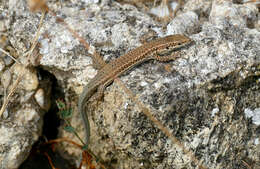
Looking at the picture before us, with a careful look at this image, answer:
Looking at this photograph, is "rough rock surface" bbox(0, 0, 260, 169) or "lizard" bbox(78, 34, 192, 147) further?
"lizard" bbox(78, 34, 192, 147)

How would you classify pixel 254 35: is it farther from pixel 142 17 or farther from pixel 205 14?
pixel 142 17

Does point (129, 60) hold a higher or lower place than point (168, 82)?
higher

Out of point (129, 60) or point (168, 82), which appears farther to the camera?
point (129, 60)

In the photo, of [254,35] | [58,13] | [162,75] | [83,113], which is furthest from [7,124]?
[254,35]

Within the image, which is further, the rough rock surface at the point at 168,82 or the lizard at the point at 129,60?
the lizard at the point at 129,60
